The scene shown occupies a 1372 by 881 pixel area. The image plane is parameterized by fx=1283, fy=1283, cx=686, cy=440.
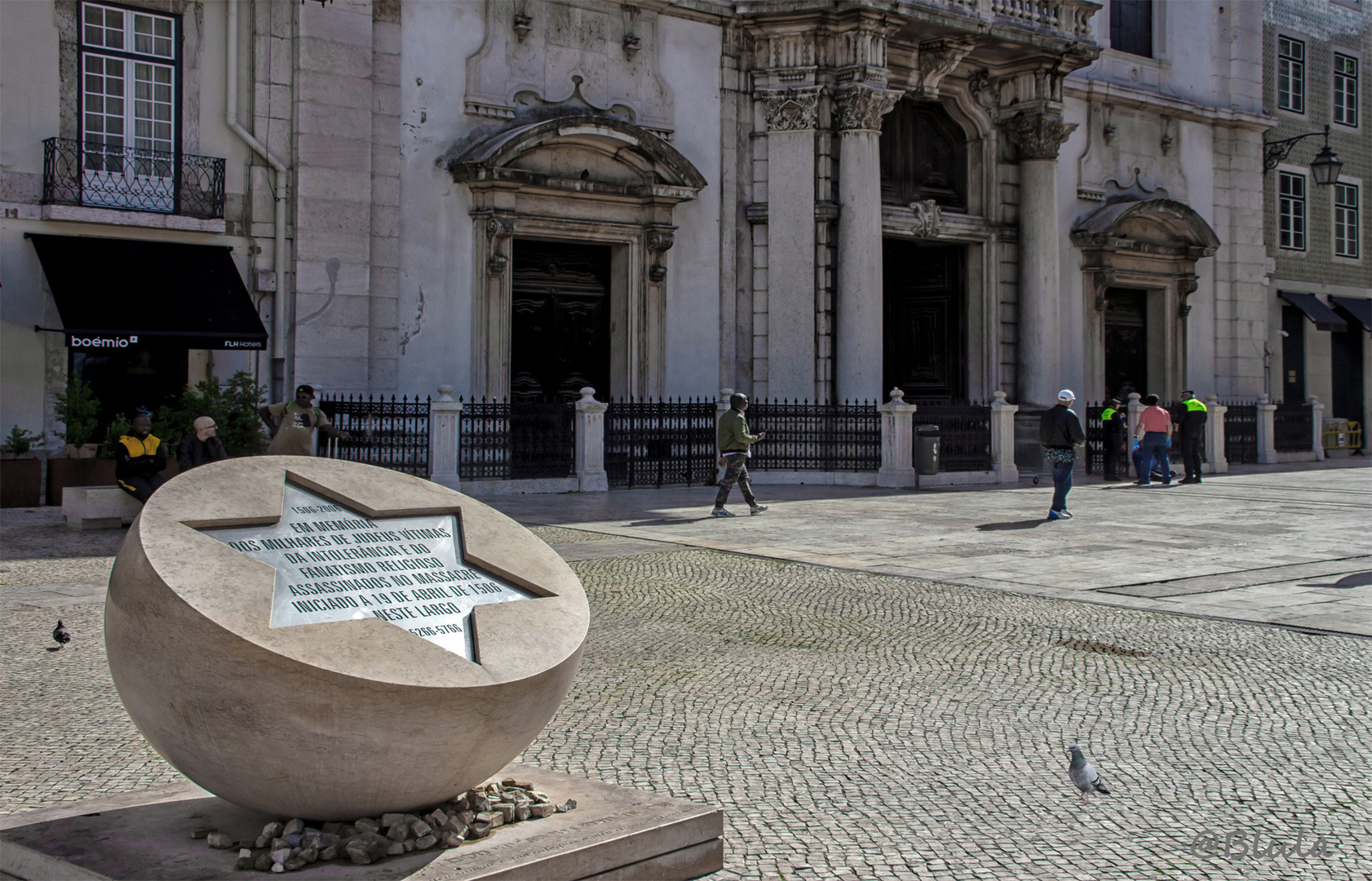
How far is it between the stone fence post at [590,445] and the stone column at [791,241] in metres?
4.74

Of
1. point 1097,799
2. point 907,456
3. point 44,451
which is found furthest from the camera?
point 907,456

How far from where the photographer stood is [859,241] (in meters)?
22.6

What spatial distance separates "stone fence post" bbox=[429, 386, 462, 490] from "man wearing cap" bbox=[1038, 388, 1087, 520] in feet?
25.9

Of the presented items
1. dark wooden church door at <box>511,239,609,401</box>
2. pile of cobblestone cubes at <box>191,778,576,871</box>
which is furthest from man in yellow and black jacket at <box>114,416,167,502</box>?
pile of cobblestone cubes at <box>191,778,576,871</box>

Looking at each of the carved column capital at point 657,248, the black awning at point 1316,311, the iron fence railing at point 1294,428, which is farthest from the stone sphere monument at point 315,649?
the black awning at point 1316,311

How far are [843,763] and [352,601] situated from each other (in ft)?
7.97

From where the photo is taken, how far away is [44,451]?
1677 centimetres

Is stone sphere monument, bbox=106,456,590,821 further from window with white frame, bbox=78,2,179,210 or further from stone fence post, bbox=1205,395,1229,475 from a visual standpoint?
stone fence post, bbox=1205,395,1229,475

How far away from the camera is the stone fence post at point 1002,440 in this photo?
22.1 metres

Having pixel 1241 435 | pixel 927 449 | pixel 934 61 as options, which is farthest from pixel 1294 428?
pixel 927 449

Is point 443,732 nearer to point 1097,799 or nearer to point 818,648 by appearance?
point 1097,799

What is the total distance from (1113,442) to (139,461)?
53.9 ft

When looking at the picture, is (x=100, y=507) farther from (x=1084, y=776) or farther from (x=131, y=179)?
(x=1084, y=776)

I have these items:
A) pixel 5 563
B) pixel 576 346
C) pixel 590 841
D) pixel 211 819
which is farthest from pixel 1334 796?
pixel 576 346
